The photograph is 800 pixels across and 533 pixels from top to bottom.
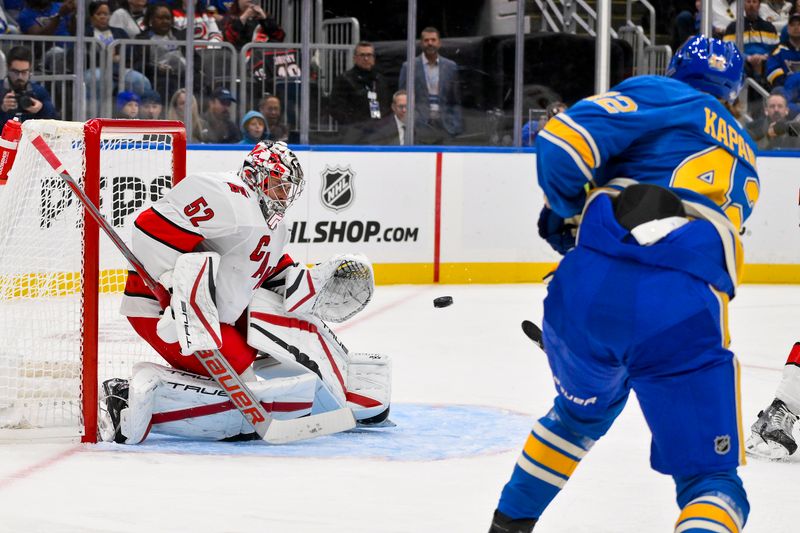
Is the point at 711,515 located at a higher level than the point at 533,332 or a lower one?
lower

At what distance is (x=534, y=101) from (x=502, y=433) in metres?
4.40

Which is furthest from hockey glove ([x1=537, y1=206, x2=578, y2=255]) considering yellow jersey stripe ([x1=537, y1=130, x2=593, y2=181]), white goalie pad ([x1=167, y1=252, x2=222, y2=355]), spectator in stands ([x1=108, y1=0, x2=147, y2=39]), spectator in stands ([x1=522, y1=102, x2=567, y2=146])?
spectator in stands ([x1=522, y1=102, x2=567, y2=146])

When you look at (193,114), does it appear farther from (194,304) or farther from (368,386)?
(194,304)

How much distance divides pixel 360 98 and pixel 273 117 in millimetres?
550

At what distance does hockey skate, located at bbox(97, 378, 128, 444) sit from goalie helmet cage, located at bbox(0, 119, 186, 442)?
0.10 ft

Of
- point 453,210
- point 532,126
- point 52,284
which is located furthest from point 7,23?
point 52,284

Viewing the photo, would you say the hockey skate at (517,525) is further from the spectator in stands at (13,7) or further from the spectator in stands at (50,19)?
the spectator in stands at (13,7)

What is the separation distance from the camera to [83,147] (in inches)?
136

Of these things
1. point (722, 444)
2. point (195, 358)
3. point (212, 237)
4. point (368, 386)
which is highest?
point (212, 237)

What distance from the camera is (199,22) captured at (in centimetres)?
723

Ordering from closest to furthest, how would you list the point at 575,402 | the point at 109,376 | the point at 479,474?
the point at 575,402
the point at 479,474
the point at 109,376

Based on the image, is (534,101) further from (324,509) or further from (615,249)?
(615,249)

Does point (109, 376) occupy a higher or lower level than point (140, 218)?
lower

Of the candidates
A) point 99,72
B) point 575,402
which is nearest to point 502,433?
point 575,402
